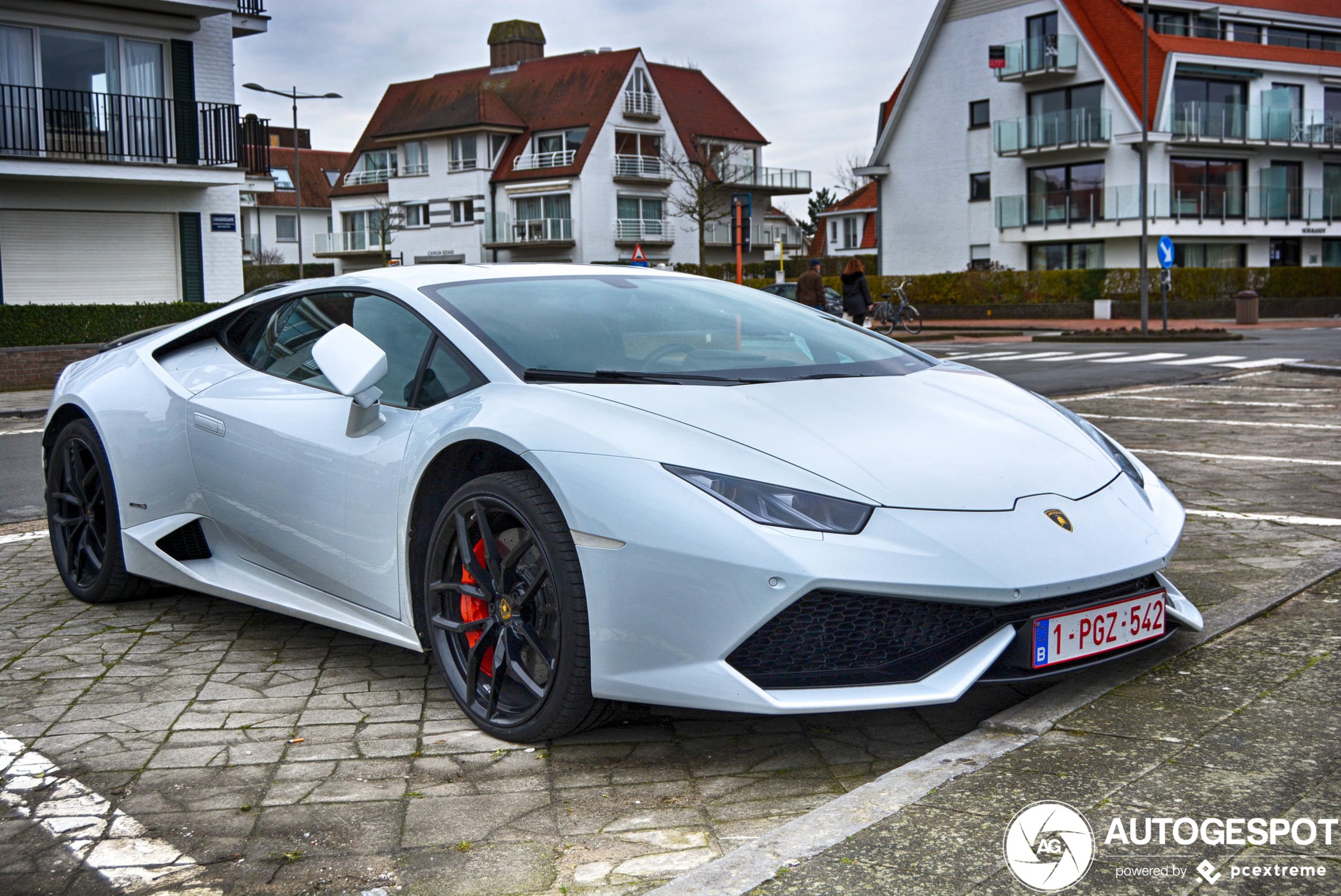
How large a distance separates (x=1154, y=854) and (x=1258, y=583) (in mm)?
2586

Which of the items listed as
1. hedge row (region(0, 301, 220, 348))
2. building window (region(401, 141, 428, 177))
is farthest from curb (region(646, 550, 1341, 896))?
building window (region(401, 141, 428, 177))

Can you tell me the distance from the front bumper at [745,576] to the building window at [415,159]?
64.8 metres

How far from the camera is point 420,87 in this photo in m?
67.9

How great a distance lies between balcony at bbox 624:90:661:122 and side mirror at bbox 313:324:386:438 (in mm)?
59613

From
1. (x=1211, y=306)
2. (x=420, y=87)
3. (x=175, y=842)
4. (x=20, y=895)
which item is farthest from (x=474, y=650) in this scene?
(x=420, y=87)

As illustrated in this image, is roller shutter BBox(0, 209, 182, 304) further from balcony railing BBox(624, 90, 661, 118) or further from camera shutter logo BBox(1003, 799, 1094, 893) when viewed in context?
balcony railing BBox(624, 90, 661, 118)

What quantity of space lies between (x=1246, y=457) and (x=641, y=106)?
185 ft

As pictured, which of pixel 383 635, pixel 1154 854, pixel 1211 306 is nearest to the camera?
pixel 1154 854

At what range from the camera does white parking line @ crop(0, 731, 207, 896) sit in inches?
107

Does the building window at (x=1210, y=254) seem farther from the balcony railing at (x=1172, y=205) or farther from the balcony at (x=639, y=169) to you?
the balcony at (x=639, y=169)

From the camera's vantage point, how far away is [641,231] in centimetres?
6288

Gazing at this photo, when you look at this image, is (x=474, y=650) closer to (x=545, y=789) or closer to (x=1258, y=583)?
(x=545, y=789)

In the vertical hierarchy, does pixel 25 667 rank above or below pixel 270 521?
below

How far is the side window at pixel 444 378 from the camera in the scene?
12.2ft
